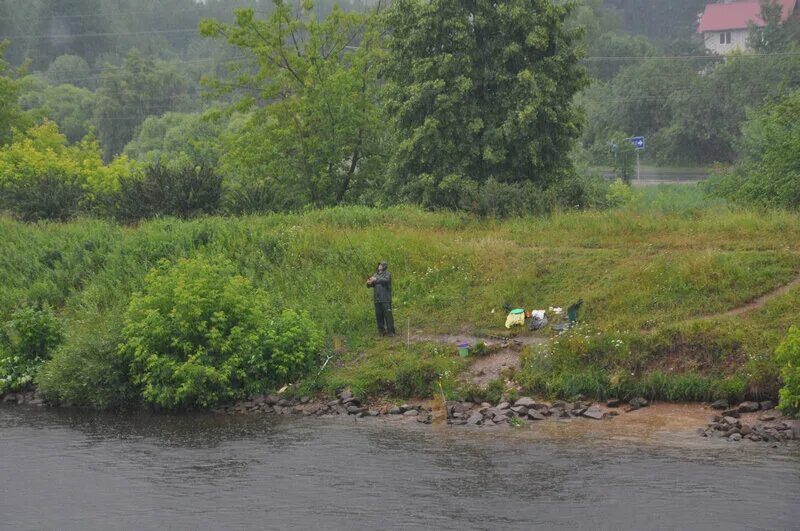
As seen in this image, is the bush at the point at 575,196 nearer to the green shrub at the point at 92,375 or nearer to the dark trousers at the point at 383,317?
the dark trousers at the point at 383,317

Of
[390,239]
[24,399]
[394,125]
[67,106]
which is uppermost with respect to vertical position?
[67,106]

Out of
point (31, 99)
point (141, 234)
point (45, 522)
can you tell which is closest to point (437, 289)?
point (141, 234)

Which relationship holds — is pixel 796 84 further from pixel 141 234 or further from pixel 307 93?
pixel 141 234

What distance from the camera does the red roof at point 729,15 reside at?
12394 centimetres

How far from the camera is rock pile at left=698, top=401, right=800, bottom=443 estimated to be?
20.5 m

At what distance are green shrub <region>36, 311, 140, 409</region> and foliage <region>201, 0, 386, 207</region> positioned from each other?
682 inches

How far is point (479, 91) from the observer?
38781 mm

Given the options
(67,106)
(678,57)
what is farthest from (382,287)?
(67,106)

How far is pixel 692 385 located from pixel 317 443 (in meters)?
7.48

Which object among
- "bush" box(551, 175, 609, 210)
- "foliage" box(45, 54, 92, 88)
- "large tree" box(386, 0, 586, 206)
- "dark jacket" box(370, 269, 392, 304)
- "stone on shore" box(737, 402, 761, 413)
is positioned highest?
"foliage" box(45, 54, 92, 88)

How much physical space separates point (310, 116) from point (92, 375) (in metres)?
20.1

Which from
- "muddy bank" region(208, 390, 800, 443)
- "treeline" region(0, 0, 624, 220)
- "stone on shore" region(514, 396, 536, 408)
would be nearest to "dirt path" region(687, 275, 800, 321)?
"muddy bank" region(208, 390, 800, 443)

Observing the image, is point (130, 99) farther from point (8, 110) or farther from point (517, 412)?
point (517, 412)

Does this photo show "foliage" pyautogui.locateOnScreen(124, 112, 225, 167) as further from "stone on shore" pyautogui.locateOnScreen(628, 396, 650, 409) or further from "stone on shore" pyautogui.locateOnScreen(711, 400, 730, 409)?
"stone on shore" pyautogui.locateOnScreen(711, 400, 730, 409)
